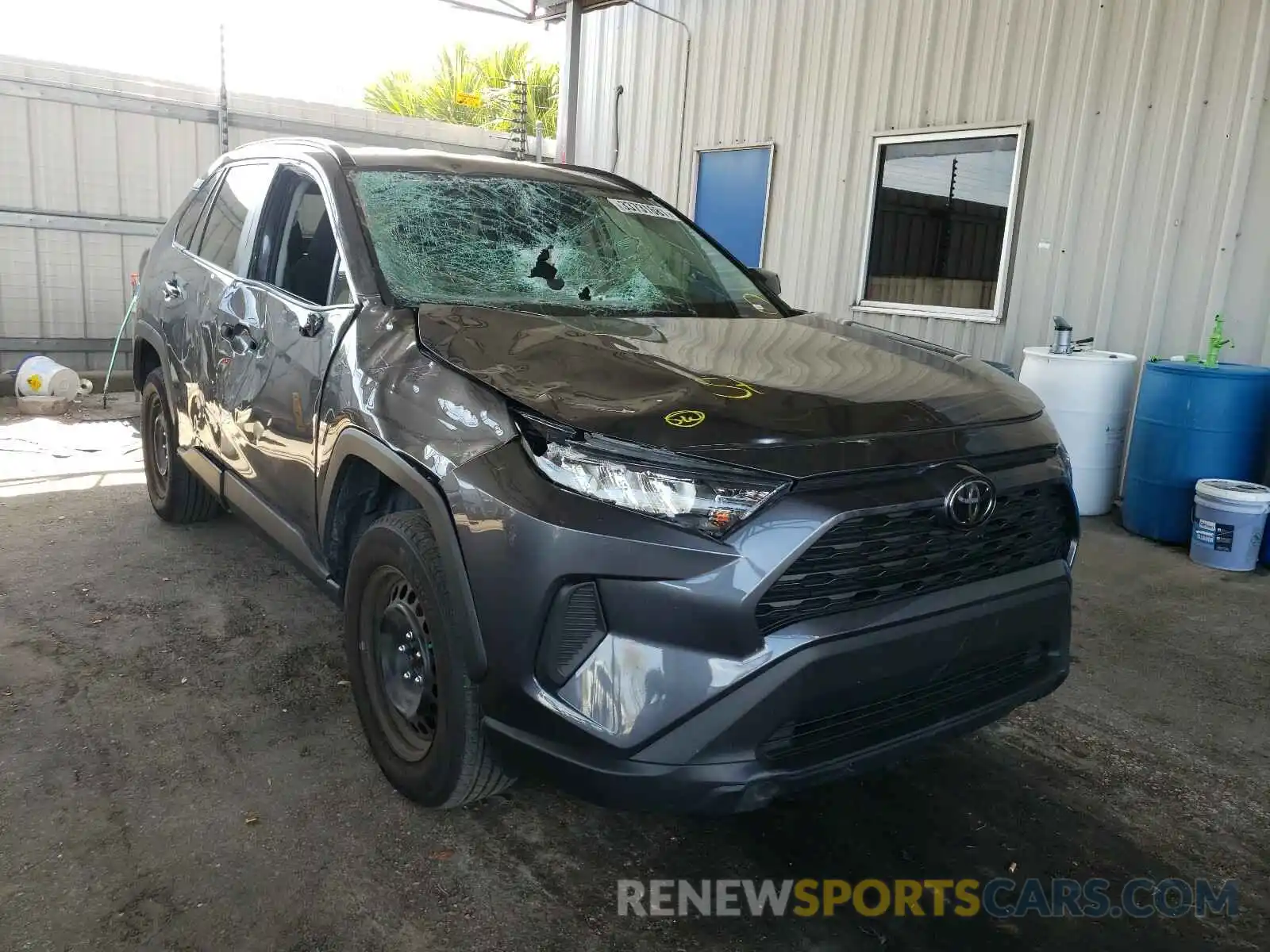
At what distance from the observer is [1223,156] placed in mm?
5148

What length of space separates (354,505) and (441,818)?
0.83 meters

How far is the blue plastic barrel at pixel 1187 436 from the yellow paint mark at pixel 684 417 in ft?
13.3

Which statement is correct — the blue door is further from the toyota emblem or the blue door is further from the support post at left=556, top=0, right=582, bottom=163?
the toyota emblem

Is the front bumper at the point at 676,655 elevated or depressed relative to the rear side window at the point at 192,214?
depressed

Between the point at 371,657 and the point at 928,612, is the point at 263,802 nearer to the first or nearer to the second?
the point at 371,657

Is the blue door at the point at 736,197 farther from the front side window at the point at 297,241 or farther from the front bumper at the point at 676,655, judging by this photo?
the front bumper at the point at 676,655

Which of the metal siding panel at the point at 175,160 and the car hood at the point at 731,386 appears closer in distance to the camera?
the car hood at the point at 731,386

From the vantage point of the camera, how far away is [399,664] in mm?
2320

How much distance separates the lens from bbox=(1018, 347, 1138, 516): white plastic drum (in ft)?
17.4

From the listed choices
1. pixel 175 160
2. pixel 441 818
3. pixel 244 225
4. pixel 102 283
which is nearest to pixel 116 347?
pixel 102 283

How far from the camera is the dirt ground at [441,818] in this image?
1999 mm

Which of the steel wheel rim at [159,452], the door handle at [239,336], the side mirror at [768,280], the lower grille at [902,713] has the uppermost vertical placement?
the side mirror at [768,280]

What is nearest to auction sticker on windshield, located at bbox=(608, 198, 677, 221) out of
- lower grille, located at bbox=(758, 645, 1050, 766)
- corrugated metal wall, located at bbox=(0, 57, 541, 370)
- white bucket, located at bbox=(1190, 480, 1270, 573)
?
lower grille, located at bbox=(758, 645, 1050, 766)

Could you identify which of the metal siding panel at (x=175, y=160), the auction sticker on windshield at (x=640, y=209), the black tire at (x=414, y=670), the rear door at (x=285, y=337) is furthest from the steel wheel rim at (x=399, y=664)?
the metal siding panel at (x=175, y=160)
